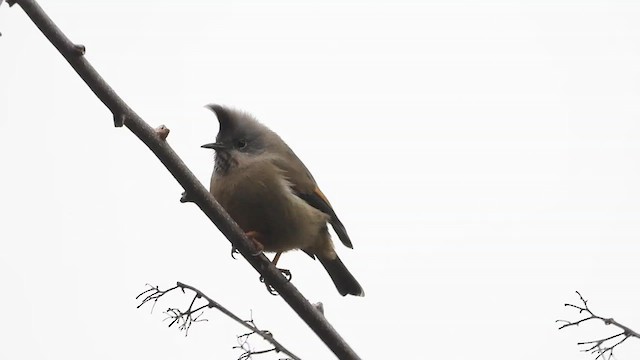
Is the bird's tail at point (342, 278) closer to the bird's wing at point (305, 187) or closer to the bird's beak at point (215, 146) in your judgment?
the bird's wing at point (305, 187)

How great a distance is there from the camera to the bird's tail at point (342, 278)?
21.8ft

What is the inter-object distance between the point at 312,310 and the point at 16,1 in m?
1.97

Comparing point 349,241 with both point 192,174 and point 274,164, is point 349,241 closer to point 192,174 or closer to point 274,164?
point 274,164

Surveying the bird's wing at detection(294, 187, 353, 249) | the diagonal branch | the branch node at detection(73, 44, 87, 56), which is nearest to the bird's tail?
the bird's wing at detection(294, 187, 353, 249)

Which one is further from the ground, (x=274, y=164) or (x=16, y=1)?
(x=274, y=164)

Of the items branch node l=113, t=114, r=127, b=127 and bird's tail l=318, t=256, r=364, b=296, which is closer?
branch node l=113, t=114, r=127, b=127

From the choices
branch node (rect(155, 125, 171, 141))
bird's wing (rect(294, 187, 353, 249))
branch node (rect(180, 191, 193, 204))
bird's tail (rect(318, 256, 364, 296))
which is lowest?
branch node (rect(180, 191, 193, 204))

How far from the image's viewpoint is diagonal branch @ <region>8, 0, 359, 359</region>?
2.97 metres

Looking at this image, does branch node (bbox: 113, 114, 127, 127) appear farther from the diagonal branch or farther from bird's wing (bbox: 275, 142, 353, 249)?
bird's wing (bbox: 275, 142, 353, 249)

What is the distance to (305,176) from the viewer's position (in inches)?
231

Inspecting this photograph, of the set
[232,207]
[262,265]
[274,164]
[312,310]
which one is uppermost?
[274,164]

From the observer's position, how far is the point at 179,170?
11.2ft

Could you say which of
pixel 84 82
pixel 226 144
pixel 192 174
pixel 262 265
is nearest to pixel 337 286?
pixel 226 144

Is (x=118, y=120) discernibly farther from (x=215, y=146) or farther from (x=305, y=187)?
(x=305, y=187)
